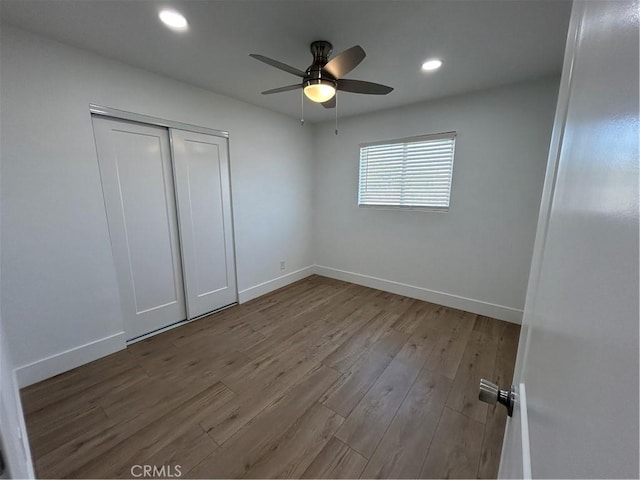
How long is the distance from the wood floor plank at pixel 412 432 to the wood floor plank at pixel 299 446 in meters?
0.29

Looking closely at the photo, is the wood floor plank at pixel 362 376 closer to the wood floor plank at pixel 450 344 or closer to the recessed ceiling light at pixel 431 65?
the wood floor plank at pixel 450 344

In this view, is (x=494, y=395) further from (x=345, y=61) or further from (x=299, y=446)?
(x=345, y=61)

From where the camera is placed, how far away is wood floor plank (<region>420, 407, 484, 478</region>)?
1.28 m

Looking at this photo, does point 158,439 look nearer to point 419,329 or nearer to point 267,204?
point 419,329

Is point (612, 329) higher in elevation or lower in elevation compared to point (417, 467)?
higher

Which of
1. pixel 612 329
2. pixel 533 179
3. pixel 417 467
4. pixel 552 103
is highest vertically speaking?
pixel 552 103

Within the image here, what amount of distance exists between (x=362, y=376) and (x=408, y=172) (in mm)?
A: 2442

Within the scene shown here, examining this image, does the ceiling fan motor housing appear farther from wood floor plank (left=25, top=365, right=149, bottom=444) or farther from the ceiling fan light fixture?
wood floor plank (left=25, top=365, right=149, bottom=444)

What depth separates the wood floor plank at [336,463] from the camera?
49.4 inches

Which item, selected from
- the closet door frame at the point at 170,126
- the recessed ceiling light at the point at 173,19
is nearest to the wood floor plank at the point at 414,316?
the closet door frame at the point at 170,126

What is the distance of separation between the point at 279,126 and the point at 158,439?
3370 millimetres

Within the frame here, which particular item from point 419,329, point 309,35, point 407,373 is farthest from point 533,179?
point 309,35

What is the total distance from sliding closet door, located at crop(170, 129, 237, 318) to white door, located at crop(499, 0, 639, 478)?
2823 mm

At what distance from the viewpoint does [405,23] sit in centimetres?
157
